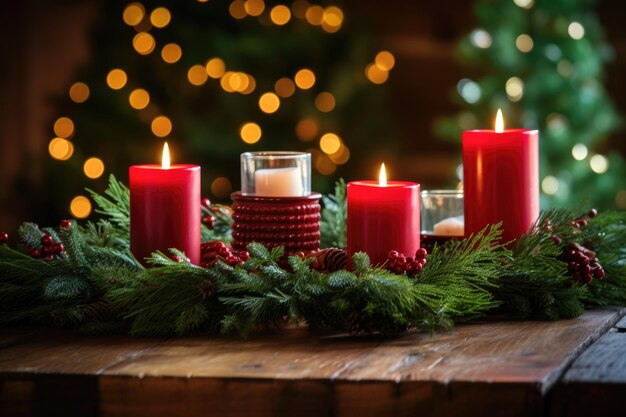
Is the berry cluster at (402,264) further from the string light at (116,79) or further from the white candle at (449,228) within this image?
the string light at (116,79)

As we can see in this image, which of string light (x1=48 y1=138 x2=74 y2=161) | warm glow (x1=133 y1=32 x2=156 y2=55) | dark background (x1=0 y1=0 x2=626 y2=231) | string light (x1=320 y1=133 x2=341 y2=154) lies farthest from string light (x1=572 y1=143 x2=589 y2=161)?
string light (x1=48 y1=138 x2=74 y2=161)

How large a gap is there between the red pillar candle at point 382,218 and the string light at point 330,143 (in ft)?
7.38

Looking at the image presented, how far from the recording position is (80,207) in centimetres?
360

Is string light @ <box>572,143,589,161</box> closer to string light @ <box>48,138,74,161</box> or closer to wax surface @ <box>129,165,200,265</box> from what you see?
string light @ <box>48,138,74,161</box>

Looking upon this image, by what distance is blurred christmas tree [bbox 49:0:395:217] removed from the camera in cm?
353

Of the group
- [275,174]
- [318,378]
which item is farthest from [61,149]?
[318,378]

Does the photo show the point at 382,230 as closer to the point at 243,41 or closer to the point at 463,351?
the point at 463,351

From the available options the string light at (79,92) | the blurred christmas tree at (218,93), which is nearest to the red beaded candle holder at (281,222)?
the blurred christmas tree at (218,93)

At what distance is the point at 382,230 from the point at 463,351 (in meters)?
0.24

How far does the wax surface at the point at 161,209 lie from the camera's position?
134cm

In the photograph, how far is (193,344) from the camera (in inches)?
45.3

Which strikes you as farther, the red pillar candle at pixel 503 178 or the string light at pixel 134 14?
the string light at pixel 134 14

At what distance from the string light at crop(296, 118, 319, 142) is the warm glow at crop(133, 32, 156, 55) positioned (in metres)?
0.60

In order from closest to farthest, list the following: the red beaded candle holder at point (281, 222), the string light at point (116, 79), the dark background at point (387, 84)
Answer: the red beaded candle holder at point (281, 222) → the string light at point (116, 79) → the dark background at point (387, 84)
